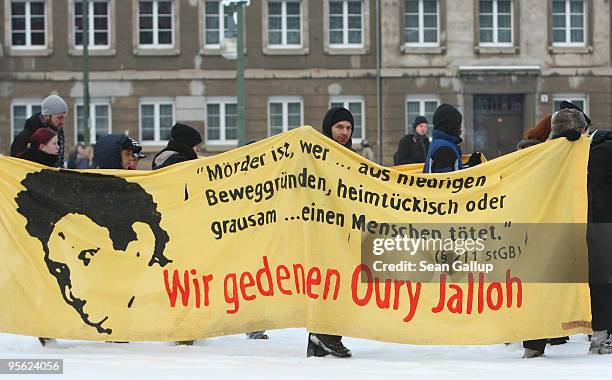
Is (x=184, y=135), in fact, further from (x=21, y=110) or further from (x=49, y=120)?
(x=21, y=110)

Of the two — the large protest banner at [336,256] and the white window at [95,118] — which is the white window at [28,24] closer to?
the white window at [95,118]

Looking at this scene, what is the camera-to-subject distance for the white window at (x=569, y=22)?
140 ft

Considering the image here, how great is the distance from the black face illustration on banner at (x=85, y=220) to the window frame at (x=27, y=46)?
3258 cm

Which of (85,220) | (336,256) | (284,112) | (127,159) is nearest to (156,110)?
(284,112)

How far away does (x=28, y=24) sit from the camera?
138 ft

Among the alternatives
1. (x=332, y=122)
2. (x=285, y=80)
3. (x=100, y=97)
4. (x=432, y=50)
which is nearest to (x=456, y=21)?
(x=432, y=50)

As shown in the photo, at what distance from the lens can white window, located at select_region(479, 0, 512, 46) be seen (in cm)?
4247

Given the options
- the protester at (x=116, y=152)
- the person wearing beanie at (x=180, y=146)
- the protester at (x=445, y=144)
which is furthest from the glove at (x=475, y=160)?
the protester at (x=116, y=152)

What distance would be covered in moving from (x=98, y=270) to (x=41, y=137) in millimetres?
1447

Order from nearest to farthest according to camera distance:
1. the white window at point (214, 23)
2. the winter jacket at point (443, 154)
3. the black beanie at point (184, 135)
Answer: the winter jacket at point (443, 154) → the black beanie at point (184, 135) → the white window at point (214, 23)

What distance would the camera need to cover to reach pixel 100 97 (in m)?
41.7

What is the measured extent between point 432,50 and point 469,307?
33328mm

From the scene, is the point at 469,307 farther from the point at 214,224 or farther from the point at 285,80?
the point at 285,80

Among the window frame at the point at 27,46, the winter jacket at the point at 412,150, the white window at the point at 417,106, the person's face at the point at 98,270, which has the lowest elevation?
the person's face at the point at 98,270
